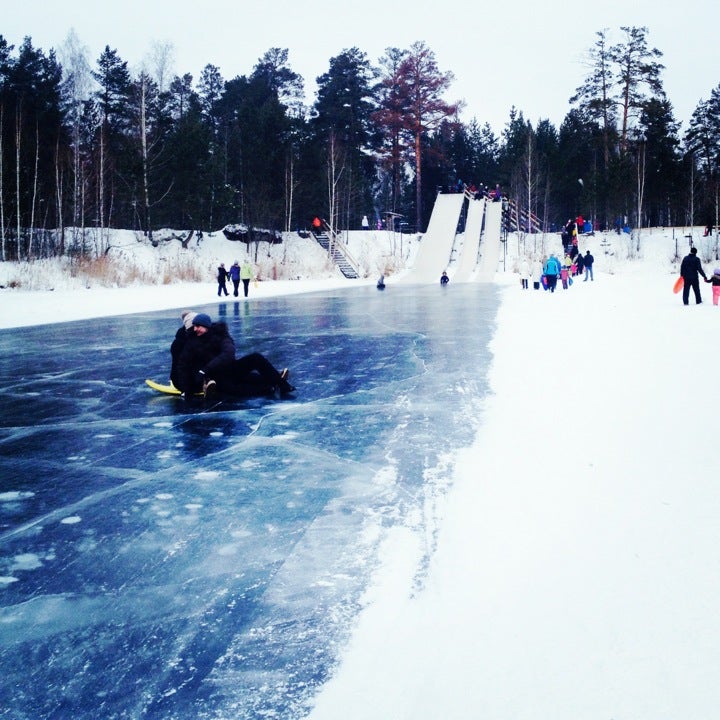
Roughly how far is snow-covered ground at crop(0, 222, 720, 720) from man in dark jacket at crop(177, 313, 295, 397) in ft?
7.65

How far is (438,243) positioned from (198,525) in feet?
122

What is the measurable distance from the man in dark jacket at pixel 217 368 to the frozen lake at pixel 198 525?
255 mm

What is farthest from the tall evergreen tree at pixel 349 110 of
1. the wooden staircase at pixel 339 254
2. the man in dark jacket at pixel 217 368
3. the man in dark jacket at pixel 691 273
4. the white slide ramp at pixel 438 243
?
the man in dark jacket at pixel 217 368

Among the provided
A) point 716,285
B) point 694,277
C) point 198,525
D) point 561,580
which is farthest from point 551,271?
point 561,580

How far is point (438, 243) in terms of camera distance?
39.8 metres

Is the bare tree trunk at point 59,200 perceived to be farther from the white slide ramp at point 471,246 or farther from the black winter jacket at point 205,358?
the black winter jacket at point 205,358

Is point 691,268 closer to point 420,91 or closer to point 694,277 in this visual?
point 694,277

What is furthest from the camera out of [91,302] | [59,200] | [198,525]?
[59,200]

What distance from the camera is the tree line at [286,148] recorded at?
39594 millimetres

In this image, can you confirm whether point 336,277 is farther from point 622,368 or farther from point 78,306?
point 622,368

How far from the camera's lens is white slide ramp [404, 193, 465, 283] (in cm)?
3619

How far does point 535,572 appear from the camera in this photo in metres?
3.12

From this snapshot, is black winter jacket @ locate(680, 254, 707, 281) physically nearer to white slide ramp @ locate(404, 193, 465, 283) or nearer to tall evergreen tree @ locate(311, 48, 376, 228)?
white slide ramp @ locate(404, 193, 465, 283)

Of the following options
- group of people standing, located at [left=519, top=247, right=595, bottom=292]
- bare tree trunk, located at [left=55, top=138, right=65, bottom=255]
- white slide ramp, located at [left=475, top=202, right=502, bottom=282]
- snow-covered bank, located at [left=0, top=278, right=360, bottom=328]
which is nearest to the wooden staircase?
white slide ramp, located at [left=475, top=202, right=502, bottom=282]
